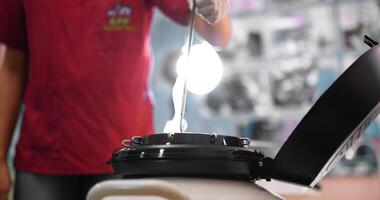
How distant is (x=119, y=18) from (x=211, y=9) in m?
0.33

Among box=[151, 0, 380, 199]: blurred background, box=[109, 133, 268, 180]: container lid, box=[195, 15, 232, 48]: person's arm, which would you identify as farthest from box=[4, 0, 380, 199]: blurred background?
box=[109, 133, 268, 180]: container lid

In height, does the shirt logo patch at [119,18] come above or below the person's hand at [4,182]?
above

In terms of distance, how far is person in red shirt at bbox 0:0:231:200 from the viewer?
86 centimetres

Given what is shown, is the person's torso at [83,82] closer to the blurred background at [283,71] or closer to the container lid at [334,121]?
the container lid at [334,121]

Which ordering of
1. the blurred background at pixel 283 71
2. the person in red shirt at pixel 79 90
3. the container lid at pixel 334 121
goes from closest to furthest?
1. the container lid at pixel 334 121
2. the person in red shirt at pixel 79 90
3. the blurred background at pixel 283 71

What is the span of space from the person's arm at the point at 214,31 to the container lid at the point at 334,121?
0.22 metres

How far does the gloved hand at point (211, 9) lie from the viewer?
59 centimetres

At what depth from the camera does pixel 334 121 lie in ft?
1.49

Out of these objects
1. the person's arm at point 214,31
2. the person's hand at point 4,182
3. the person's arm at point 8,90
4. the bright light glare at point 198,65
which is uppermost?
the person's arm at point 214,31

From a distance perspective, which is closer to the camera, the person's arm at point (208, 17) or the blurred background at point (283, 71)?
the person's arm at point (208, 17)

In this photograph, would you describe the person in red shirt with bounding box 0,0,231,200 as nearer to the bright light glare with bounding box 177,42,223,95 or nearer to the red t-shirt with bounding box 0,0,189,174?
the red t-shirt with bounding box 0,0,189,174

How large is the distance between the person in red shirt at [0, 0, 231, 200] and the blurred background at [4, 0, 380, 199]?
867 millimetres

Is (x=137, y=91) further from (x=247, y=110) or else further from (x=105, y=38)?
(x=247, y=110)

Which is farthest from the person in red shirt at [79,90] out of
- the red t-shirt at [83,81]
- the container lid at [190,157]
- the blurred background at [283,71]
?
the blurred background at [283,71]
